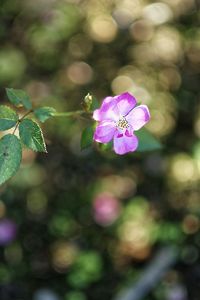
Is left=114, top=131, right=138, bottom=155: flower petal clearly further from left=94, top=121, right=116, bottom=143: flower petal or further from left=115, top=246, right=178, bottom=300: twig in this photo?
left=115, top=246, right=178, bottom=300: twig

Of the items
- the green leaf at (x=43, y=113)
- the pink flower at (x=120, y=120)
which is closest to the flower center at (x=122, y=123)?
the pink flower at (x=120, y=120)

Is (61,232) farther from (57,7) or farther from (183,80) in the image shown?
(57,7)

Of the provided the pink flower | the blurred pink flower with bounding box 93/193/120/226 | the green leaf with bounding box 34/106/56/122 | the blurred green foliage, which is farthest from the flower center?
the blurred pink flower with bounding box 93/193/120/226

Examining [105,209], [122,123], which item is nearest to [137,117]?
[122,123]

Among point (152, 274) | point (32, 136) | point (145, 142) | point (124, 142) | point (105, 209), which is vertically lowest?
point (152, 274)

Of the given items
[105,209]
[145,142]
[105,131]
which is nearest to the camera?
[105,131]

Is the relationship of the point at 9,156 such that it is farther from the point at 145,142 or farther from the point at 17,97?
the point at 145,142

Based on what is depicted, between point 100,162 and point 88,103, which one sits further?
point 100,162
